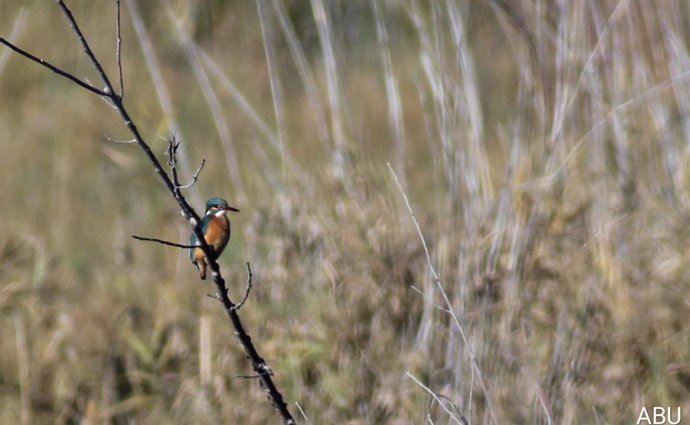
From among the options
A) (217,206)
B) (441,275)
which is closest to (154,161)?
(217,206)

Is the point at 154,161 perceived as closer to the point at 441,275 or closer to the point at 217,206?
the point at 217,206

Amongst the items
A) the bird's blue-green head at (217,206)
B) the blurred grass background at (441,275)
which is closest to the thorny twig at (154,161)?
the bird's blue-green head at (217,206)

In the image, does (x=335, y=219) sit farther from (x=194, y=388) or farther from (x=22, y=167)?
(x=22, y=167)

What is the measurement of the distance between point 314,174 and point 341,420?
63cm

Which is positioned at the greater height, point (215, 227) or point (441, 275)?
point (215, 227)

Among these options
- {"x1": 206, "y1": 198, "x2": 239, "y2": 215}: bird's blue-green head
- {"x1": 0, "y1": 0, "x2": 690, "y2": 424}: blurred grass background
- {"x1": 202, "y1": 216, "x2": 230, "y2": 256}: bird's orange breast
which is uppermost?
{"x1": 206, "y1": 198, "x2": 239, "y2": 215}: bird's blue-green head

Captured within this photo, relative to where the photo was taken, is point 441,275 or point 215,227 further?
point 441,275

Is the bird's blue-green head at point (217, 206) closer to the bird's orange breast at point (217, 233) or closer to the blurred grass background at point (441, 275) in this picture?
the bird's orange breast at point (217, 233)

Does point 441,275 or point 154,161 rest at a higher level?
point 154,161

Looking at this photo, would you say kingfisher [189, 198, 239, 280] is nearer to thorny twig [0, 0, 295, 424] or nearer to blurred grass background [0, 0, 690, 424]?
thorny twig [0, 0, 295, 424]

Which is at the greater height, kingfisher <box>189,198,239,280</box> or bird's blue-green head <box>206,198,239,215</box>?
bird's blue-green head <box>206,198,239,215</box>

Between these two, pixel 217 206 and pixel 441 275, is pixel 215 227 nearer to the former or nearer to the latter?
pixel 217 206

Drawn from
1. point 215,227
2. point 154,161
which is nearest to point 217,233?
point 215,227

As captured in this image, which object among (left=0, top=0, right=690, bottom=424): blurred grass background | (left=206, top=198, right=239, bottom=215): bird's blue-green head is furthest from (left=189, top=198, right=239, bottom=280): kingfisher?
(left=0, top=0, right=690, bottom=424): blurred grass background
